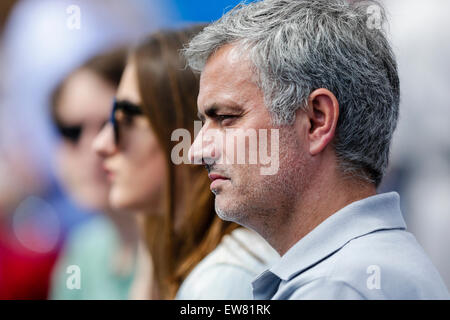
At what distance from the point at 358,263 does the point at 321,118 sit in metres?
0.35

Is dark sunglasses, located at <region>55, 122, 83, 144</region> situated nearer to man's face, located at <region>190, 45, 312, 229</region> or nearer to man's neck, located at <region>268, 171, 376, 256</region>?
man's face, located at <region>190, 45, 312, 229</region>

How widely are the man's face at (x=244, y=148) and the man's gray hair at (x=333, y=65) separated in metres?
0.03

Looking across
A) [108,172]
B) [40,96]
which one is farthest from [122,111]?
[40,96]

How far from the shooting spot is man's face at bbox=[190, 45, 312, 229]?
1267 millimetres

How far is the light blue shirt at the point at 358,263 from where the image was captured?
1.02m

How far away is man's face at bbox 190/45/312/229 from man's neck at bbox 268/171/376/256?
26 millimetres

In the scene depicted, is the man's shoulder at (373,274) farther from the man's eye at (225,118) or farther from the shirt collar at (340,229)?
the man's eye at (225,118)

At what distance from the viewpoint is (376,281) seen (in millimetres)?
1003

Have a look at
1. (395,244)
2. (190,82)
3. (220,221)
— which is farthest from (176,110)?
(395,244)

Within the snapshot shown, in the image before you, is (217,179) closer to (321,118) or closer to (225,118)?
(225,118)

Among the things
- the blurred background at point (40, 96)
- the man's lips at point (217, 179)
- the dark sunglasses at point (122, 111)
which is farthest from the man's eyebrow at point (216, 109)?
the blurred background at point (40, 96)

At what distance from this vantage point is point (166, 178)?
89.5 inches
